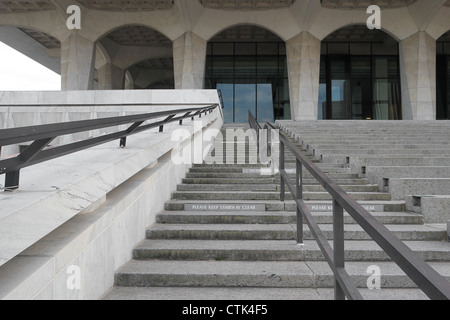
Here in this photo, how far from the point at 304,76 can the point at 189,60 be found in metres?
7.51

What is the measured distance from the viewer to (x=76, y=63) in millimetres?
21141

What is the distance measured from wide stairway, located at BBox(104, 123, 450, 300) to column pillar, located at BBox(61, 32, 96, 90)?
18662 millimetres

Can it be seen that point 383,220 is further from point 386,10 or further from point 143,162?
point 386,10

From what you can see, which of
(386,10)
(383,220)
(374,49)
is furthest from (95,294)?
(374,49)

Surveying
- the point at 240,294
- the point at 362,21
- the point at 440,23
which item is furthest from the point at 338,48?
the point at 240,294

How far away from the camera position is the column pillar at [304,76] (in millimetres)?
21688

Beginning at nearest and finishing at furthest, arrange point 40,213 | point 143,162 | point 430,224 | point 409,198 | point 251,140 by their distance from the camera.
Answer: point 40,213, point 143,162, point 430,224, point 409,198, point 251,140

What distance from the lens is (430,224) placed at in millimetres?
4164

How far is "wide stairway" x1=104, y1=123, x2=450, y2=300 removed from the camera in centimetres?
286

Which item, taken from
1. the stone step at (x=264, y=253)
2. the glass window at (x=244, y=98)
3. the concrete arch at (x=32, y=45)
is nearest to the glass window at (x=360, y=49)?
the glass window at (x=244, y=98)

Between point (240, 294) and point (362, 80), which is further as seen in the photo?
point (362, 80)

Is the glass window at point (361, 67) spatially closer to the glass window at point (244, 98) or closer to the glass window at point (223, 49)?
the glass window at point (244, 98)

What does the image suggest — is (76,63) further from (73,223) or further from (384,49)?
(384,49)

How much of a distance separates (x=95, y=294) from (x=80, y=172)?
0.93 meters
